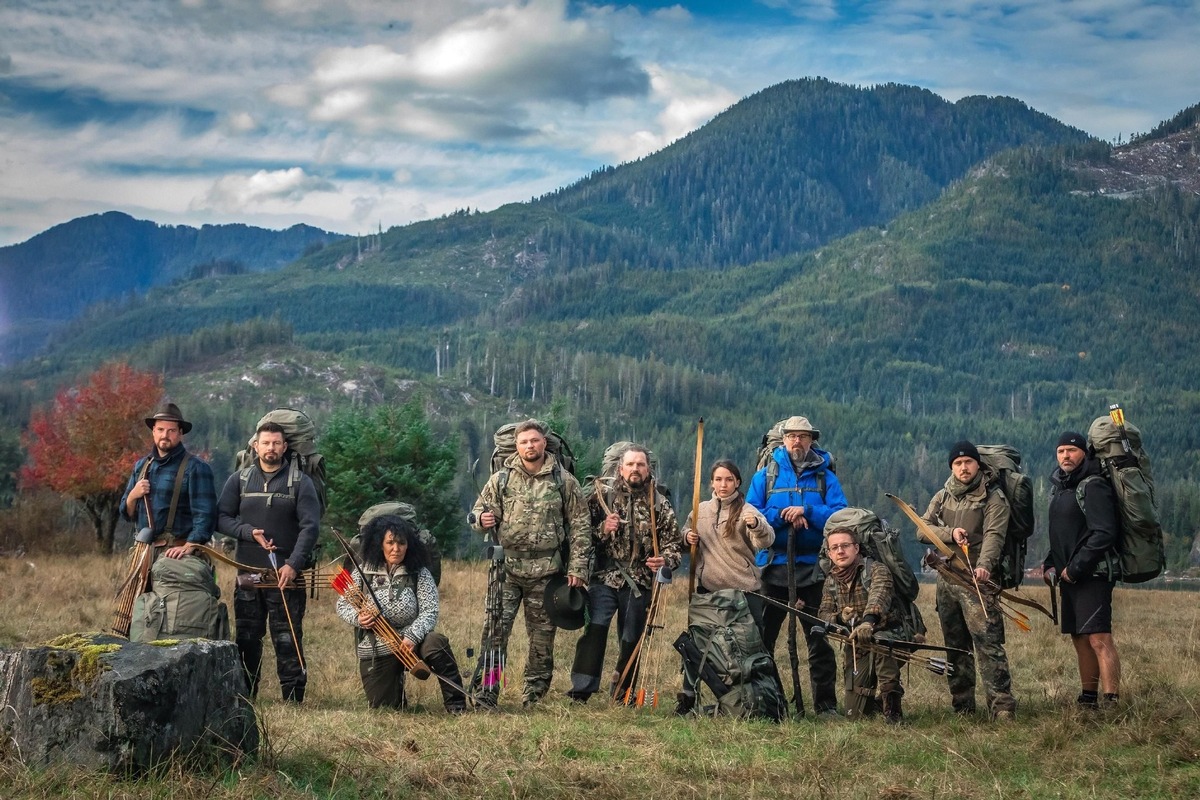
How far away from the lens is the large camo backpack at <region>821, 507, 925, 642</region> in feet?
35.5

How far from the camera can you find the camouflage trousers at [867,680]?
10.6 m

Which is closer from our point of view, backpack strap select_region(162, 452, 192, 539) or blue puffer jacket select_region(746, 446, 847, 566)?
backpack strap select_region(162, 452, 192, 539)

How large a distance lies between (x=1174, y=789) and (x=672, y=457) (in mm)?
159347

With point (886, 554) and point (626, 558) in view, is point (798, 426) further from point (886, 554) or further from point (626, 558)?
point (626, 558)

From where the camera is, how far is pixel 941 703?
12.1 metres

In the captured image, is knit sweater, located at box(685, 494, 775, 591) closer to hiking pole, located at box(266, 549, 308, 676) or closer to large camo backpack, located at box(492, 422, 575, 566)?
large camo backpack, located at box(492, 422, 575, 566)

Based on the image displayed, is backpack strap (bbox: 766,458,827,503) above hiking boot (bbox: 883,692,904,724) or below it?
above

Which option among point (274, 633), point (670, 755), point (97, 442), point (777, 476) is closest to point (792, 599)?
point (777, 476)

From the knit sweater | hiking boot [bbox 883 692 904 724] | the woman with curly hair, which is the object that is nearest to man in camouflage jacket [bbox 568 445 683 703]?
the knit sweater

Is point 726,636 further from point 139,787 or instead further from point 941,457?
point 941,457

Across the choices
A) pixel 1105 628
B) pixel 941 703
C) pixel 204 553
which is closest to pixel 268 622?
pixel 204 553

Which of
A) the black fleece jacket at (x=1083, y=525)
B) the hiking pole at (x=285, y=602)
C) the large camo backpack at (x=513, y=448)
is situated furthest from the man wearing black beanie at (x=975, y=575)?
the hiking pole at (x=285, y=602)

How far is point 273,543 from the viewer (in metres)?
11.1

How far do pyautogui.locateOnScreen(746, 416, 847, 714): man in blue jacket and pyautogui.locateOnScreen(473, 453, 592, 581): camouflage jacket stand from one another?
159 cm
